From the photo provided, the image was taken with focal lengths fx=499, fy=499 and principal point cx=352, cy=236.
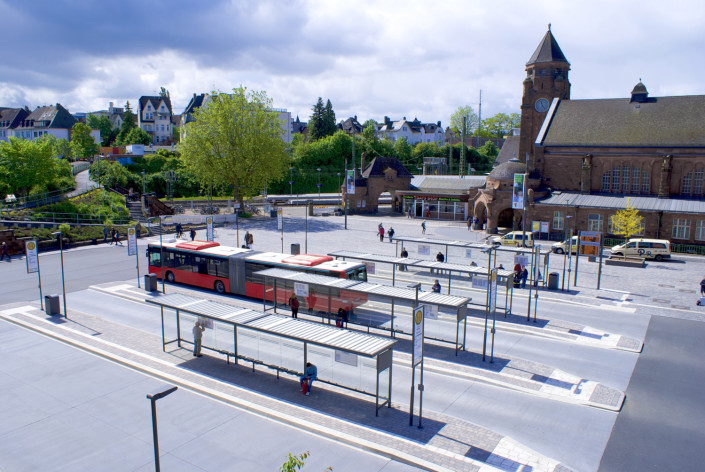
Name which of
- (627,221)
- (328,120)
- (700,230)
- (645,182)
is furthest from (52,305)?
(328,120)

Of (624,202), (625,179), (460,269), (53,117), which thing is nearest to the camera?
(460,269)

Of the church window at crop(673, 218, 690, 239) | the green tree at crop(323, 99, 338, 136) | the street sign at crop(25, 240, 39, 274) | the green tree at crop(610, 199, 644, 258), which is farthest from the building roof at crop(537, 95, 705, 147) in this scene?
the green tree at crop(323, 99, 338, 136)

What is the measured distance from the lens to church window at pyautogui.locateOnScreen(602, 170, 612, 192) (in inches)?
1969

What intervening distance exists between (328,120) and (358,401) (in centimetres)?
9559

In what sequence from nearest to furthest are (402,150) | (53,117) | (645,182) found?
(645,182)
(53,117)
(402,150)

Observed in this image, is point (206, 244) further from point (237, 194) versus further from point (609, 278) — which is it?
point (237, 194)

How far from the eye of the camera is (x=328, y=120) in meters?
105

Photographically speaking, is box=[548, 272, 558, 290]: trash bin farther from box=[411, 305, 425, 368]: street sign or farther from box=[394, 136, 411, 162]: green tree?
box=[394, 136, 411, 162]: green tree

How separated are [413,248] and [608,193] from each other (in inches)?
968

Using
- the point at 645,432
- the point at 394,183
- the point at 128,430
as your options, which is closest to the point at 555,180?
the point at 394,183

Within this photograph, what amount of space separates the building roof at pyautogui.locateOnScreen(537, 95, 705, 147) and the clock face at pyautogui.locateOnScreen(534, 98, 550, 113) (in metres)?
1.74

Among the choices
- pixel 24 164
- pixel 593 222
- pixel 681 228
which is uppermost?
pixel 24 164

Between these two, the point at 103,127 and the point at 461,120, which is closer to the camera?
the point at 103,127

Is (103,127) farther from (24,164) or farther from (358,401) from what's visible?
(358,401)
